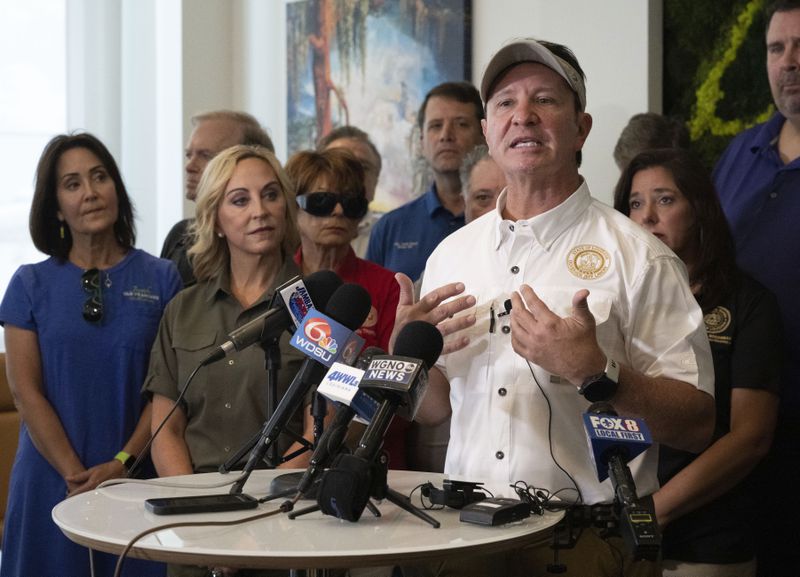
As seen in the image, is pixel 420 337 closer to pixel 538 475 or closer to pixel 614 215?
pixel 538 475

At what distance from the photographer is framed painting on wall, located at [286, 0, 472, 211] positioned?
5.37 m

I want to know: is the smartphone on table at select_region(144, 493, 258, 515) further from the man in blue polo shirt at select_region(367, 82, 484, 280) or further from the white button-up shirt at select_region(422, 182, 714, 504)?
the man in blue polo shirt at select_region(367, 82, 484, 280)

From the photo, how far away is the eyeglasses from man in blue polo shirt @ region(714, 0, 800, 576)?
2061 mm

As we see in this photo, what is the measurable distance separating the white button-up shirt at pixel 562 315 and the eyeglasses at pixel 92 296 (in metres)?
1.47

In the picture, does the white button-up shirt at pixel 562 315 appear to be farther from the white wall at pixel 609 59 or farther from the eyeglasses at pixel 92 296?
the white wall at pixel 609 59

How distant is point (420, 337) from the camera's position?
1907 millimetres

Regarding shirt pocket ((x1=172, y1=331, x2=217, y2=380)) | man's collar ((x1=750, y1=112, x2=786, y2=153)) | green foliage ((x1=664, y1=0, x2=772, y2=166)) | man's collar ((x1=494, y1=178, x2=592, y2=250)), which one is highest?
green foliage ((x1=664, y1=0, x2=772, y2=166))

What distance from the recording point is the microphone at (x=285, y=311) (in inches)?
81.2

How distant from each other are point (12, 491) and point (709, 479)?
7.03 feet

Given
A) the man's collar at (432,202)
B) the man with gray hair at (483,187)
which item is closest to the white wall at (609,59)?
the man's collar at (432,202)

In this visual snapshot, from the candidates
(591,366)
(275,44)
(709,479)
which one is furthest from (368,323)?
(275,44)

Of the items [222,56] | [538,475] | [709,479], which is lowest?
[709,479]

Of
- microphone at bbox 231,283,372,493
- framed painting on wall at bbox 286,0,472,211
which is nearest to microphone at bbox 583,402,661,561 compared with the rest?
microphone at bbox 231,283,372,493

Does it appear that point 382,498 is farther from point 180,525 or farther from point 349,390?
point 180,525
